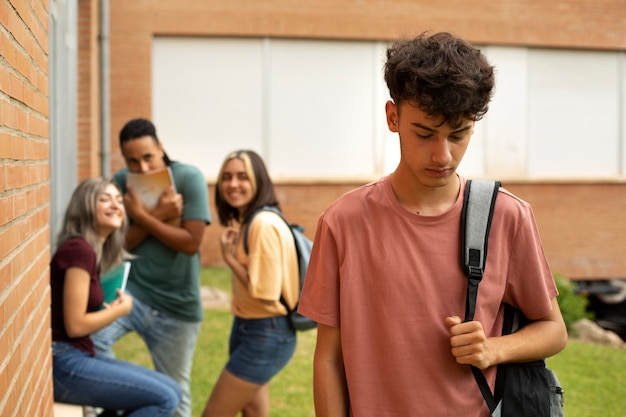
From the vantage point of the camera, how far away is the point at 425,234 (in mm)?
2418

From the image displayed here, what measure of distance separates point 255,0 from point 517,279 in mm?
13275

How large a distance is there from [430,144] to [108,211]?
2796 mm

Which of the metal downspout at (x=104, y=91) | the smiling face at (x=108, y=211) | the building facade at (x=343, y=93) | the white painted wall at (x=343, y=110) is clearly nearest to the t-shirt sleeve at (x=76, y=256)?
the smiling face at (x=108, y=211)

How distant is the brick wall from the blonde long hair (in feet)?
3.04

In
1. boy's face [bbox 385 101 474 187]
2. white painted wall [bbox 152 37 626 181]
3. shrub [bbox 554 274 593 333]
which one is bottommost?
shrub [bbox 554 274 593 333]

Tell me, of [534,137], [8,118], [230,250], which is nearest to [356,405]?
[8,118]

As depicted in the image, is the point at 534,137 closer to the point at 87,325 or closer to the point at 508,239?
the point at 87,325

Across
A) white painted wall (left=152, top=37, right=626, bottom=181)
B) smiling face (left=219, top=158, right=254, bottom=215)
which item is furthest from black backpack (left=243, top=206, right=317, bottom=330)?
white painted wall (left=152, top=37, right=626, bottom=181)

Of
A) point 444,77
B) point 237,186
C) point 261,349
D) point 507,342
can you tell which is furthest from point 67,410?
point 444,77

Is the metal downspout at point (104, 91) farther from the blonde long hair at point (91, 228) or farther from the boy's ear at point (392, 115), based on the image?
the boy's ear at point (392, 115)

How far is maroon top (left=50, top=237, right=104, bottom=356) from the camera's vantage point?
4.32 metres

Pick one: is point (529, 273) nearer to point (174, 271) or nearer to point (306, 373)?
point (174, 271)

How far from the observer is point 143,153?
17.6ft

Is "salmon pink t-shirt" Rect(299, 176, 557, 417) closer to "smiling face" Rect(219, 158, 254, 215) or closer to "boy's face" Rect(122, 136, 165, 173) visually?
"smiling face" Rect(219, 158, 254, 215)
